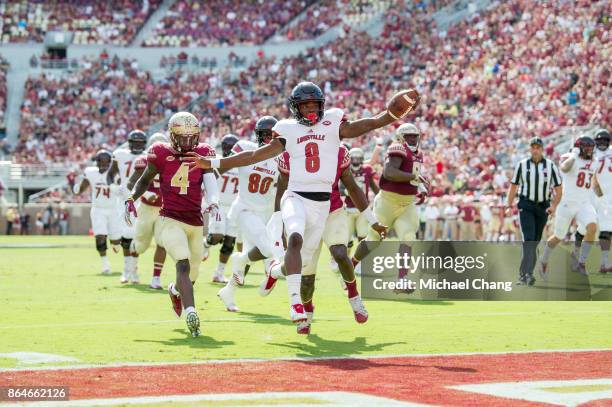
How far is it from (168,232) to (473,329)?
2929 millimetres

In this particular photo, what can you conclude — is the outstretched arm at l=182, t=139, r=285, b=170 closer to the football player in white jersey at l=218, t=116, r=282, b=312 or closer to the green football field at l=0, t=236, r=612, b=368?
the green football field at l=0, t=236, r=612, b=368

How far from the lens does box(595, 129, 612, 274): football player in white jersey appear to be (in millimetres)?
16344

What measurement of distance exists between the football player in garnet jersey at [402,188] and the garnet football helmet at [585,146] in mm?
2654

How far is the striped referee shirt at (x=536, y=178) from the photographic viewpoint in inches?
582

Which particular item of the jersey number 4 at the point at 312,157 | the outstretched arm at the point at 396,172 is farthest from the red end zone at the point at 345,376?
the outstretched arm at the point at 396,172

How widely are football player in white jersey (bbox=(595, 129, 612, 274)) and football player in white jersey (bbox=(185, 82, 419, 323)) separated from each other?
26.0 feet

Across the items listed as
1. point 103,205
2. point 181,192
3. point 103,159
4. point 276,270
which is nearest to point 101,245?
point 103,205

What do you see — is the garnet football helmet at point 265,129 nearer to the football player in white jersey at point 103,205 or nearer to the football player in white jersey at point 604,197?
the football player in white jersey at point 604,197

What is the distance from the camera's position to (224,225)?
15141 mm

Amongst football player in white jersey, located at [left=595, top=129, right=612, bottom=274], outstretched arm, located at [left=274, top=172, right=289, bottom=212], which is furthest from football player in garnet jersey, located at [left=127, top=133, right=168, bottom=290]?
football player in white jersey, located at [left=595, top=129, right=612, bottom=274]

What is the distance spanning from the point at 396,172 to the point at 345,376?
6.75 meters

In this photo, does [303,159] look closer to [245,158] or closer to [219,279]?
[245,158]

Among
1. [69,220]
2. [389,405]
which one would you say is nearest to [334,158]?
[389,405]

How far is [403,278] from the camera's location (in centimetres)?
1415
